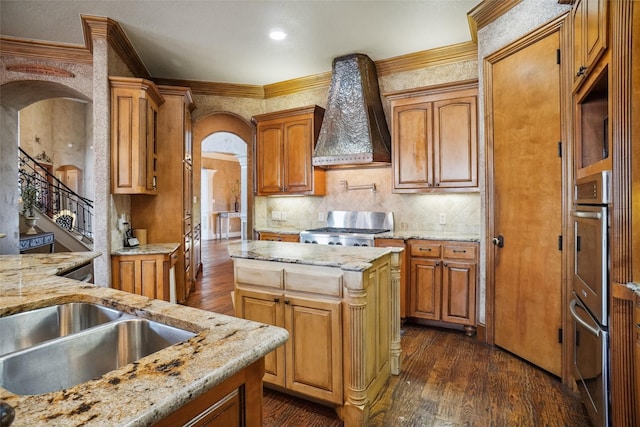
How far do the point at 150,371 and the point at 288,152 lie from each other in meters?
4.04

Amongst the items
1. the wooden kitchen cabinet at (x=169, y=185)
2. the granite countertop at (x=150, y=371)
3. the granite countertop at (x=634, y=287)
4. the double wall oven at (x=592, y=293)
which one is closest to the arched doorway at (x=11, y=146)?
the wooden kitchen cabinet at (x=169, y=185)

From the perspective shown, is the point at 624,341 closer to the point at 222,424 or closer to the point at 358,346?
the point at 358,346

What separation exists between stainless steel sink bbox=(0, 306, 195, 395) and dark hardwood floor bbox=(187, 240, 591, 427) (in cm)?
118

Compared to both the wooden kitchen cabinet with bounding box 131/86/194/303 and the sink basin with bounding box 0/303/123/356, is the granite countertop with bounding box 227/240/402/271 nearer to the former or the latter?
the sink basin with bounding box 0/303/123/356

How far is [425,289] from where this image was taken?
3.50 m

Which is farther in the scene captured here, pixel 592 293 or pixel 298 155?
pixel 298 155

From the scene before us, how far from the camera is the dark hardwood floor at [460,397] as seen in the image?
78.6 inches

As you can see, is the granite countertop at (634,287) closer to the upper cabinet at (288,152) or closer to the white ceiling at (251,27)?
the white ceiling at (251,27)

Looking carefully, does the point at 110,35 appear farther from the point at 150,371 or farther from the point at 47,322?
the point at 150,371

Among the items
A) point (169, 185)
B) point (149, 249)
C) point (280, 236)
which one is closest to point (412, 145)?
point (280, 236)

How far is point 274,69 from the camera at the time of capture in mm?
4520

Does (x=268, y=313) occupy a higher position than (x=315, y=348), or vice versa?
(x=268, y=313)

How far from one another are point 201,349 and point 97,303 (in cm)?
72

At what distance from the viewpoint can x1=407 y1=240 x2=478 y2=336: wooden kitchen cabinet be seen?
3.32 meters
